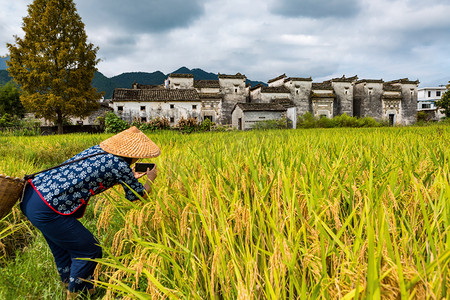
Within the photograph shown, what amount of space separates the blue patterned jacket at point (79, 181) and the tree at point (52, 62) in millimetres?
19635

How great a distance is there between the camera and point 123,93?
25.0 metres

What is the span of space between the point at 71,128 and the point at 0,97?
1411cm

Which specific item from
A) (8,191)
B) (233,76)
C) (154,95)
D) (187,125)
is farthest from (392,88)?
(8,191)

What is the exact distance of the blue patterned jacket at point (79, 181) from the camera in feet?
5.43

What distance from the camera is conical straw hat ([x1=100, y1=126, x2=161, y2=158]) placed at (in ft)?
5.92

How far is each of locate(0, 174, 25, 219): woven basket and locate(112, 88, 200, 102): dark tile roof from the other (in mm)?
23999

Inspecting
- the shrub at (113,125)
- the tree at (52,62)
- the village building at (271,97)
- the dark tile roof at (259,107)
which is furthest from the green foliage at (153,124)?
the village building at (271,97)

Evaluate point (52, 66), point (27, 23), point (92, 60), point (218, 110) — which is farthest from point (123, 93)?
point (218, 110)

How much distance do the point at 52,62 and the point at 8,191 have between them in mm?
21420

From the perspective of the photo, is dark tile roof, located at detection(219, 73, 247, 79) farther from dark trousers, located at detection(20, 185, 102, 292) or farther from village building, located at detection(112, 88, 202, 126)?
dark trousers, located at detection(20, 185, 102, 292)

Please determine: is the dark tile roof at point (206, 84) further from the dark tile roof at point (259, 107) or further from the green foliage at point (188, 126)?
the green foliage at point (188, 126)

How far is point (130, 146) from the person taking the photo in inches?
73.3

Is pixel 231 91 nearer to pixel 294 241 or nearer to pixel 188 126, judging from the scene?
pixel 188 126

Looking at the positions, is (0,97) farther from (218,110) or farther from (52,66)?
(218,110)
